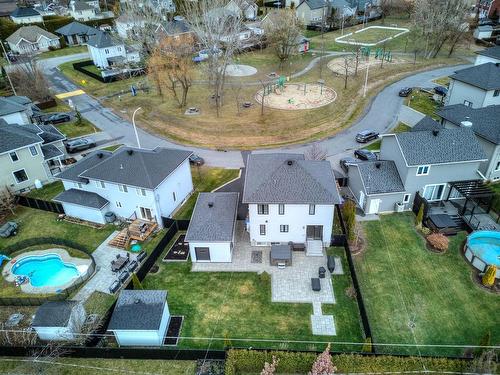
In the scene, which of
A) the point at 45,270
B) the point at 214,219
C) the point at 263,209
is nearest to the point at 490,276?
the point at 263,209

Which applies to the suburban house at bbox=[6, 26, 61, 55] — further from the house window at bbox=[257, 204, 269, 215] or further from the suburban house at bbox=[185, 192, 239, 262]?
the house window at bbox=[257, 204, 269, 215]

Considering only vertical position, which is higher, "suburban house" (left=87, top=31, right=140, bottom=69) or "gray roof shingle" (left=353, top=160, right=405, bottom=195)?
"suburban house" (left=87, top=31, right=140, bottom=69)

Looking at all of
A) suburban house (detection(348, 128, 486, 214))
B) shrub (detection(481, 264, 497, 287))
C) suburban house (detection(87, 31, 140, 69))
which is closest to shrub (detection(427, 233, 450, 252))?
shrub (detection(481, 264, 497, 287))

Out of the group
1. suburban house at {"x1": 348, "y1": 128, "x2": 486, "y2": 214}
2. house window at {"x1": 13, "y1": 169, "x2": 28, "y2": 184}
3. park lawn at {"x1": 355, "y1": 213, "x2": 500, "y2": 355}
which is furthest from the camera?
house window at {"x1": 13, "y1": 169, "x2": 28, "y2": 184}

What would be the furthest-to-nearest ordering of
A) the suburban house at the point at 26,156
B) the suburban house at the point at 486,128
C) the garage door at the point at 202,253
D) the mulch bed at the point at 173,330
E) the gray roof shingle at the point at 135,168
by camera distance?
the suburban house at the point at 26,156 < the suburban house at the point at 486,128 < the gray roof shingle at the point at 135,168 < the garage door at the point at 202,253 < the mulch bed at the point at 173,330

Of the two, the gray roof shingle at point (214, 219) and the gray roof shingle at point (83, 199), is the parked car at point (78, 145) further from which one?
the gray roof shingle at point (214, 219)

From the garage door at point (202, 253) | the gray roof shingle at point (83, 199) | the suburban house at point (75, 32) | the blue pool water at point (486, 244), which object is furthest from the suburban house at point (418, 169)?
the suburban house at point (75, 32)
